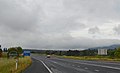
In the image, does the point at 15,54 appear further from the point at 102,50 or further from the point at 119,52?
the point at 119,52

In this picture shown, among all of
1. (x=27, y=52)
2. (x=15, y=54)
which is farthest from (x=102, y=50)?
(x=15, y=54)

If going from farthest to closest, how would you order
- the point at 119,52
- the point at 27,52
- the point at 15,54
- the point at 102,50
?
the point at 119,52 → the point at 27,52 → the point at 102,50 → the point at 15,54

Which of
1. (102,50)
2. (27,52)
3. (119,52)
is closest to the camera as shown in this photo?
(102,50)

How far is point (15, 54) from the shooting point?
41.2m

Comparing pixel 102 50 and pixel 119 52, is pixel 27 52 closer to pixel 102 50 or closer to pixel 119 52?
pixel 102 50

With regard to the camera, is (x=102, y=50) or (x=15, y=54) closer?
(x=15, y=54)

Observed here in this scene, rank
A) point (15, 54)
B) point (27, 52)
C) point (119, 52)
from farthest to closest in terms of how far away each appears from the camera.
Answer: point (119, 52) → point (27, 52) → point (15, 54)

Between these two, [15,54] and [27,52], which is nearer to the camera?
[15,54]

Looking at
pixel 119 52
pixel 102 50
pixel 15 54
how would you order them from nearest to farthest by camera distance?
1. pixel 15 54
2. pixel 102 50
3. pixel 119 52

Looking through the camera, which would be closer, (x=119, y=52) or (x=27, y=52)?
(x=27, y=52)

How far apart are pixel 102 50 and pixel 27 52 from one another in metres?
27.9

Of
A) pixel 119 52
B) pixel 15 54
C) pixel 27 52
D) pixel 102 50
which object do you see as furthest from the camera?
pixel 119 52

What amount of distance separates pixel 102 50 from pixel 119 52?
28.9 m

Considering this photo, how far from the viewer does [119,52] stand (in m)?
128
